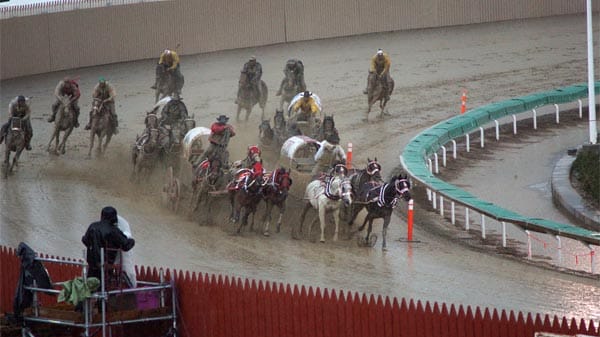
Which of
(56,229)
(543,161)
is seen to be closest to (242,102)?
(543,161)

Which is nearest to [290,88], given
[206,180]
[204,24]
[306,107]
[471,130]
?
[471,130]

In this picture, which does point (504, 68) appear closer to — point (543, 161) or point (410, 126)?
point (410, 126)

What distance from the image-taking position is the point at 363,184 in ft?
74.2

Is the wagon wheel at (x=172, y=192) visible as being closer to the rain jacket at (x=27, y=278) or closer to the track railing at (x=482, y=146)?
the track railing at (x=482, y=146)

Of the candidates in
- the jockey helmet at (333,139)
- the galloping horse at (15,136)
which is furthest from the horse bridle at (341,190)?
the galloping horse at (15,136)

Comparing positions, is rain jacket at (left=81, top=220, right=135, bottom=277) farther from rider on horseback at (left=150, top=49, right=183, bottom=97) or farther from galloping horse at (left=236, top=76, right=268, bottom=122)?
rider on horseback at (left=150, top=49, right=183, bottom=97)

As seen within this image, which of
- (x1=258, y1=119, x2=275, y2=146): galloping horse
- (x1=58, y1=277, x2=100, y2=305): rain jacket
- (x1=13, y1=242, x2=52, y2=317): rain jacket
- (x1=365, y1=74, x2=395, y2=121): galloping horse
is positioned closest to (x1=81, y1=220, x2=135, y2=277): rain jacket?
(x1=58, y1=277, x2=100, y2=305): rain jacket

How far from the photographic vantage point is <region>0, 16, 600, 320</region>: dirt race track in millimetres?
20875

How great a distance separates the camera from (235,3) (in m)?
36.8

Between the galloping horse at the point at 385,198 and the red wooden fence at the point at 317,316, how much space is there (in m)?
4.77

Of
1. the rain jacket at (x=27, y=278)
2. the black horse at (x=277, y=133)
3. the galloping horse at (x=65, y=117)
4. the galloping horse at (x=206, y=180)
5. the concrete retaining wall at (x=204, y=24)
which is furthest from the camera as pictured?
the concrete retaining wall at (x=204, y=24)

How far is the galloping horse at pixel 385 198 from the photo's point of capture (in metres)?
21.9

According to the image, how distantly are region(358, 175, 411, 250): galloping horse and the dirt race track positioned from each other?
1.29 ft

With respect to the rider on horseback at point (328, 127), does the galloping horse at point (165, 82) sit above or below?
above
